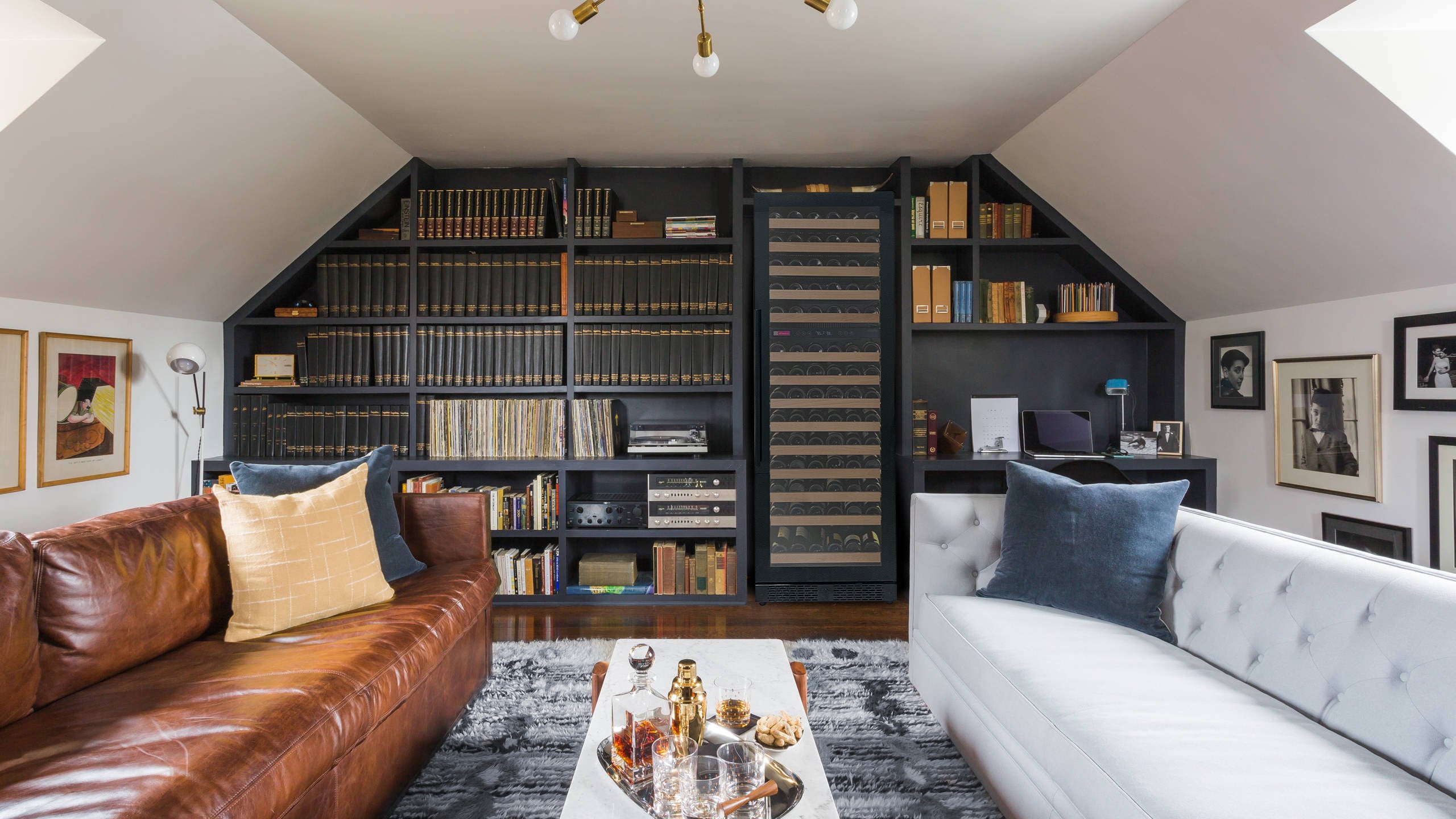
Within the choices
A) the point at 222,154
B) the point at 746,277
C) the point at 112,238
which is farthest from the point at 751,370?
the point at 112,238

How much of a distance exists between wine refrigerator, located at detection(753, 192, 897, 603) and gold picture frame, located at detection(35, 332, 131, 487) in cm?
291

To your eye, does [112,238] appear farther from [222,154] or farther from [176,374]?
[176,374]

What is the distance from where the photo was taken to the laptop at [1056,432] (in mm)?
3896

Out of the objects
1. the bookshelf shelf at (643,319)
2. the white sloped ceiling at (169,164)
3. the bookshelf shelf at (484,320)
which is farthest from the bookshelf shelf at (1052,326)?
the white sloped ceiling at (169,164)

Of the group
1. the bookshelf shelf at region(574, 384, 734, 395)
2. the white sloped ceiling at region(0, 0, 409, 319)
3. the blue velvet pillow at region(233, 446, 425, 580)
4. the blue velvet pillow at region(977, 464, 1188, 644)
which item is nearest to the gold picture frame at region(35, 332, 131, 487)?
the white sloped ceiling at region(0, 0, 409, 319)

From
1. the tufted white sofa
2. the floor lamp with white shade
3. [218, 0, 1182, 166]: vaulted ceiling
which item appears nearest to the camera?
the tufted white sofa

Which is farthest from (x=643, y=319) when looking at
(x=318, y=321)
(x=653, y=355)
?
(x=318, y=321)

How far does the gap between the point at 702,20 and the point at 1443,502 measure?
9.67ft

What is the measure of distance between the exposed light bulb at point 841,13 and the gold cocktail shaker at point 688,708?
1458 millimetres

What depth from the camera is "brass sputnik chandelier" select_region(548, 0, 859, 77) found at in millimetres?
1507

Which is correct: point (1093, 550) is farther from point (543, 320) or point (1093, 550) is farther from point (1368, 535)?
point (543, 320)

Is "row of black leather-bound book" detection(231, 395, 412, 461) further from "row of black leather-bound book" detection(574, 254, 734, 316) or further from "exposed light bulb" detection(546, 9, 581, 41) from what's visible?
"exposed light bulb" detection(546, 9, 581, 41)

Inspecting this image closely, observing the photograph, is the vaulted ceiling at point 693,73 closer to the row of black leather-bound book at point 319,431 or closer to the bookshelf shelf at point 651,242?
the bookshelf shelf at point 651,242

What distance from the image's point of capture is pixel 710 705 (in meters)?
1.63
